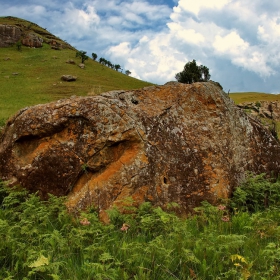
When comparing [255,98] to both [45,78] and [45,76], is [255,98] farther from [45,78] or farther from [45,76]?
[45,78]

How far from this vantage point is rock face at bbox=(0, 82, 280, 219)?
286 inches

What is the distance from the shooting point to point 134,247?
15.4 feet

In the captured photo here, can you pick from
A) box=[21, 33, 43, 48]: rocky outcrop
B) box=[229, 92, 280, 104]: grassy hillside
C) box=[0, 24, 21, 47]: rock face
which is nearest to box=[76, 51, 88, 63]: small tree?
box=[21, 33, 43, 48]: rocky outcrop

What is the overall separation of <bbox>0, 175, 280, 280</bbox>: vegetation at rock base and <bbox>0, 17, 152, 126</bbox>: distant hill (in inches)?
1486

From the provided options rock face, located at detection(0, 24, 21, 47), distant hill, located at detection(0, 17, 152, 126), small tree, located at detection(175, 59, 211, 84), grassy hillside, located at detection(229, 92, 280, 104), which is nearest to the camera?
distant hill, located at detection(0, 17, 152, 126)

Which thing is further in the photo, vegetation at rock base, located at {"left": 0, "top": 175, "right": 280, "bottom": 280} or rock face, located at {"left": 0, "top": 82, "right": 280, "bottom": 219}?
rock face, located at {"left": 0, "top": 82, "right": 280, "bottom": 219}

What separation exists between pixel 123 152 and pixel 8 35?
322 ft

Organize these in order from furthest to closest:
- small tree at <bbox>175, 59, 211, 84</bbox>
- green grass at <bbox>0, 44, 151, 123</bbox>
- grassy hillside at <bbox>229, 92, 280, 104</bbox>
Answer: grassy hillside at <bbox>229, 92, 280, 104</bbox>, small tree at <bbox>175, 59, 211, 84</bbox>, green grass at <bbox>0, 44, 151, 123</bbox>

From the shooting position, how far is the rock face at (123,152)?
727cm

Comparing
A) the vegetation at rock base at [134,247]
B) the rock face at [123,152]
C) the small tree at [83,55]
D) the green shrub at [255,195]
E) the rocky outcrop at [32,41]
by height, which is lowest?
the vegetation at rock base at [134,247]

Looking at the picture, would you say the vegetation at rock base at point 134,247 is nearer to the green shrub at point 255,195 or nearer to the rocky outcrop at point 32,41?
the green shrub at point 255,195

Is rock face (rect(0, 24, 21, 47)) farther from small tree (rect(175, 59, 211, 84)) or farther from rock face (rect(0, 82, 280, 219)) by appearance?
rock face (rect(0, 82, 280, 219))

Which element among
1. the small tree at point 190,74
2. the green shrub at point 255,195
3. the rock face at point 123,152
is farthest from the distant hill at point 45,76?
Result: the green shrub at point 255,195

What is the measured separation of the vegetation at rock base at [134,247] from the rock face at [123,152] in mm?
606
